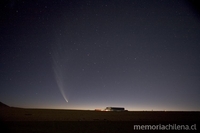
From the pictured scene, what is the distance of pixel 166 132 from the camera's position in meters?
10.7

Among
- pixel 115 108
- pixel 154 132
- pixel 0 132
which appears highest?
pixel 115 108

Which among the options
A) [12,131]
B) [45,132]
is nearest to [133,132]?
[45,132]

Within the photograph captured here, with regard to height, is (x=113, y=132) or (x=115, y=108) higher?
(x=115, y=108)

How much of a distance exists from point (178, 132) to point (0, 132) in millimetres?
10852

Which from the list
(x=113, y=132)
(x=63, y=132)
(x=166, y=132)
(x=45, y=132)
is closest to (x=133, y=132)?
(x=113, y=132)

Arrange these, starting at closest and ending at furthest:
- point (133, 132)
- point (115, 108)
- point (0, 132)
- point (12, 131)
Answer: point (0, 132)
point (12, 131)
point (133, 132)
point (115, 108)

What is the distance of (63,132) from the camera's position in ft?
33.8

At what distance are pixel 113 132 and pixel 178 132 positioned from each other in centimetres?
421

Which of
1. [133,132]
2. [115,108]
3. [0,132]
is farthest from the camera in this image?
[115,108]

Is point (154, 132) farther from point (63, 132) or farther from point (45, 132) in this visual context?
point (45, 132)

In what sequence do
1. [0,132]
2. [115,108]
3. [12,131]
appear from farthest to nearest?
[115,108]
[12,131]
[0,132]

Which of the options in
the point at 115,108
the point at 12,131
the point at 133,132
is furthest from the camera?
the point at 115,108

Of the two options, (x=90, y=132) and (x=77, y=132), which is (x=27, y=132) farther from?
(x=90, y=132)

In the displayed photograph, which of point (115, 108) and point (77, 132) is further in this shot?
point (115, 108)
